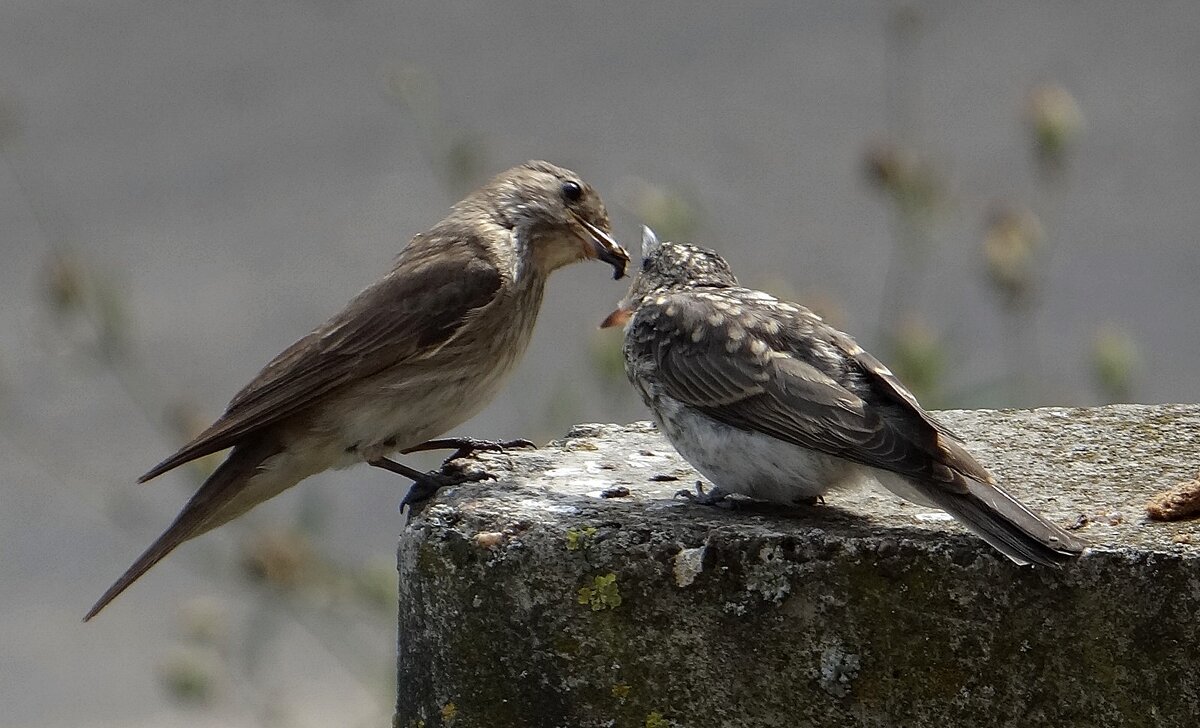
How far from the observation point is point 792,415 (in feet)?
10.6

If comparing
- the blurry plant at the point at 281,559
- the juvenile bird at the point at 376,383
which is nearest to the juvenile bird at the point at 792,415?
the juvenile bird at the point at 376,383

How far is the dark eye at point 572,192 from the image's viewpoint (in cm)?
497

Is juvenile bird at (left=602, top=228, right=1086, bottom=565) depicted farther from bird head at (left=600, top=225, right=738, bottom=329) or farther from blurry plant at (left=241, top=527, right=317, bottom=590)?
blurry plant at (left=241, top=527, right=317, bottom=590)

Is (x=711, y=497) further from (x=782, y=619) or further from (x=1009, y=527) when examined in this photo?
(x=1009, y=527)

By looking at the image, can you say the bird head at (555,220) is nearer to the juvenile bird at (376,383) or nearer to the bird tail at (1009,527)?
the juvenile bird at (376,383)

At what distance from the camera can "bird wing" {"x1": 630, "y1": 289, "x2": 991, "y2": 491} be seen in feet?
10.1

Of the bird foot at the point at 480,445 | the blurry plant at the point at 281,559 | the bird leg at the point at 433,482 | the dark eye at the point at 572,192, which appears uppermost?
the dark eye at the point at 572,192

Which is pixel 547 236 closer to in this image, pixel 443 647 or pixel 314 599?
pixel 314 599

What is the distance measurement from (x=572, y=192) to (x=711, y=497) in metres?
1.83

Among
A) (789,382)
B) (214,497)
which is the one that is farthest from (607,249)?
(789,382)

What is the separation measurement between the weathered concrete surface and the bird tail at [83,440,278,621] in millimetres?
1210

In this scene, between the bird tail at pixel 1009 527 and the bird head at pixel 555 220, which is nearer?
the bird tail at pixel 1009 527

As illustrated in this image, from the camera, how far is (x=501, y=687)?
9.74 feet

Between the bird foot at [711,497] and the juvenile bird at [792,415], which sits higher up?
the juvenile bird at [792,415]
